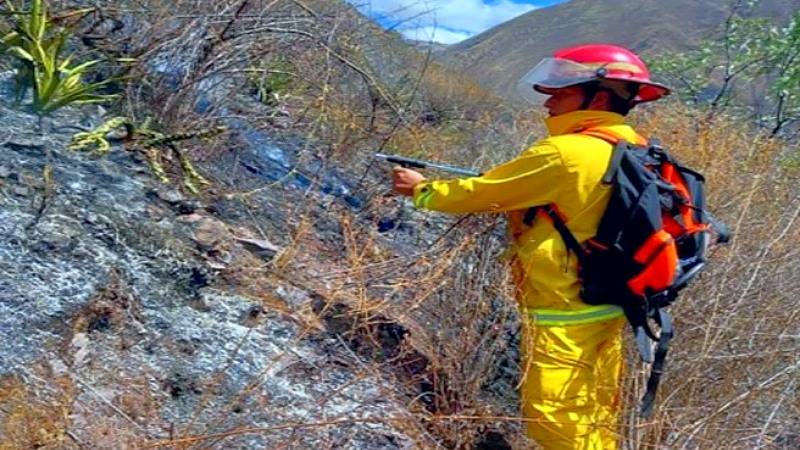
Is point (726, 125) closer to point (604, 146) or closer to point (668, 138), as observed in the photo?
point (668, 138)

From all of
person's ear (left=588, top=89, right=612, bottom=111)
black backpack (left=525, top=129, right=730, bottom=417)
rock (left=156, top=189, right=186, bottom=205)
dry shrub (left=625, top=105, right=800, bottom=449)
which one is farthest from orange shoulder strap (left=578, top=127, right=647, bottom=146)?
rock (left=156, top=189, right=186, bottom=205)

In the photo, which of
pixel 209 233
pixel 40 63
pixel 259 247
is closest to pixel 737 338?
pixel 259 247

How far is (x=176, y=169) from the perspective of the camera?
433 cm

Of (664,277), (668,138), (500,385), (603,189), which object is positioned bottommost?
(500,385)

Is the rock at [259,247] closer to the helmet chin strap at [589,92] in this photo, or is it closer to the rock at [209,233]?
the rock at [209,233]

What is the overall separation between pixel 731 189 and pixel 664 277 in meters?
1.77

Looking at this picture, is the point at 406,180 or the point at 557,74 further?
the point at 406,180

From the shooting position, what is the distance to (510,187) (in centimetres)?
265

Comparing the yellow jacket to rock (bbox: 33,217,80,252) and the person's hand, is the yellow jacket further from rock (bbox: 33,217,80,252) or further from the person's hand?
rock (bbox: 33,217,80,252)

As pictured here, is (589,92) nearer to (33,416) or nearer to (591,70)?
(591,70)

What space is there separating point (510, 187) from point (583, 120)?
1.06 ft

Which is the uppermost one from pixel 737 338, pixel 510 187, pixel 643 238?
pixel 510 187

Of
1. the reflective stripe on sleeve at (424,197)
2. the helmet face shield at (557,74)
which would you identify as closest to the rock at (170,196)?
the reflective stripe on sleeve at (424,197)

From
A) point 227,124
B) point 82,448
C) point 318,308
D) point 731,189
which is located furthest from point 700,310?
point 227,124
